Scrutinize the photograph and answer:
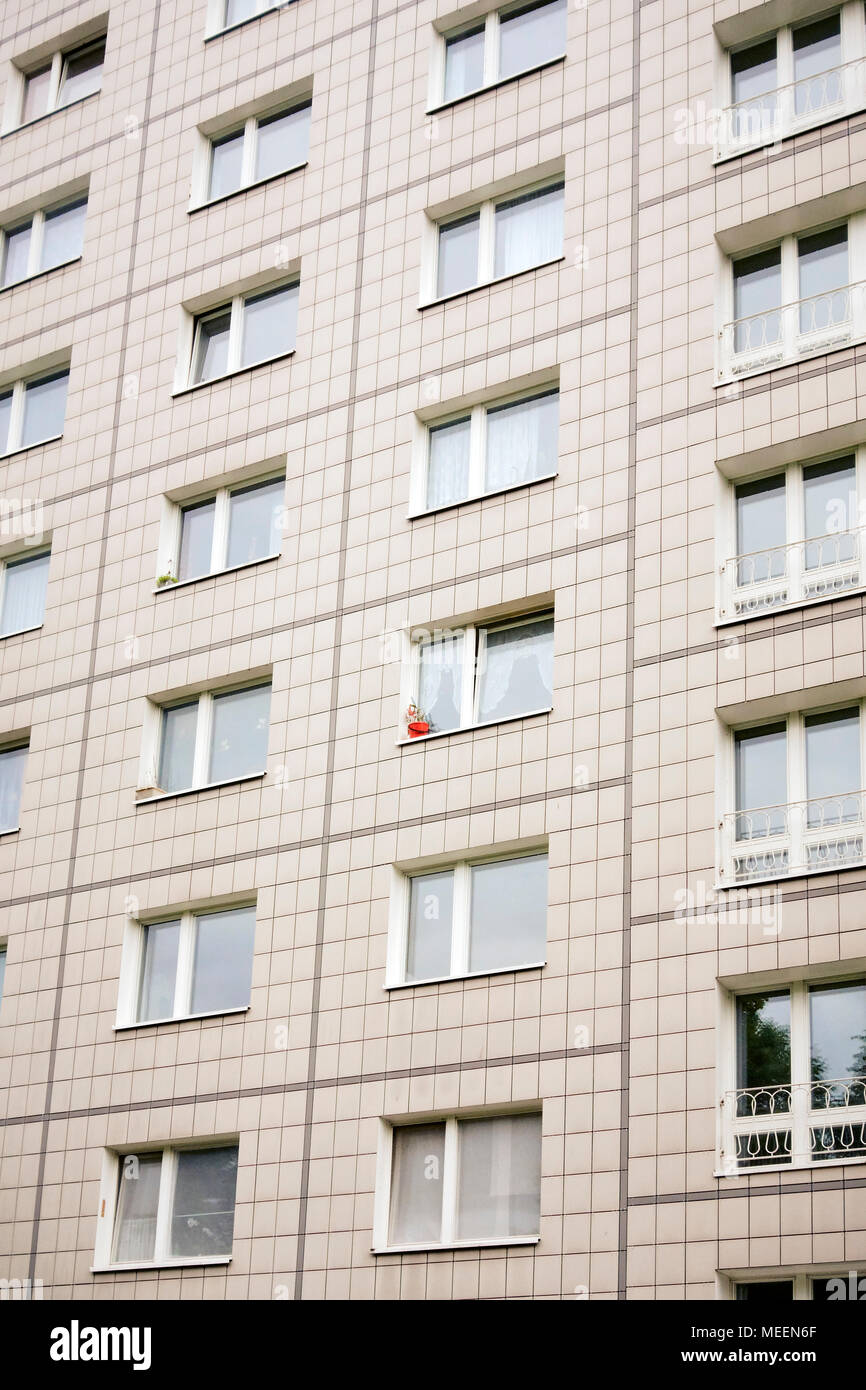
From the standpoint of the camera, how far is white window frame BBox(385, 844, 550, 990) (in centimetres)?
2445

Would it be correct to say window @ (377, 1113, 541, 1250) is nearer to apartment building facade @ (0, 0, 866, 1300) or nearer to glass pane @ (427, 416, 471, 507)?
apartment building facade @ (0, 0, 866, 1300)

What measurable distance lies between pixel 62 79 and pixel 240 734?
16.1m

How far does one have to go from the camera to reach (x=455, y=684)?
2625cm

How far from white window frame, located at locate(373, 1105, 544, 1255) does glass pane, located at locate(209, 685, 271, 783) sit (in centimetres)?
621

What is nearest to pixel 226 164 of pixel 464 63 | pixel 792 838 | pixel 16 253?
pixel 464 63

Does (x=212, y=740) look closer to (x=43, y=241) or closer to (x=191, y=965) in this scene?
(x=191, y=965)

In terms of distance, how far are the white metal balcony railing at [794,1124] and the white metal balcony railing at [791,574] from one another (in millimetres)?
5841

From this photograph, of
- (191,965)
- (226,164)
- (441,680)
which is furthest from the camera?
(226,164)

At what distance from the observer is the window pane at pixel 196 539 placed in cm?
3012

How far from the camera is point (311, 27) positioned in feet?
107

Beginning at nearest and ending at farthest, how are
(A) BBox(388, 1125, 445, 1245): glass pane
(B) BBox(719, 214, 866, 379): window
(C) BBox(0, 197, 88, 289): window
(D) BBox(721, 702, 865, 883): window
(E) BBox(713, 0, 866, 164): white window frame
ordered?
(D) BBox(721, 702, 865, 883): window → (A) BBox(388, 1125, 445, 1245): glass pane → (B) BBox(719, 214, 866, 379): window → (E) BBox(713, 0, 866, 164): white window frame → (C) BBox(0, 197, 88, 289): window

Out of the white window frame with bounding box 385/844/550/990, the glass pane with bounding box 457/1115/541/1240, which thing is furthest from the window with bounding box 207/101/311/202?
the glass pane with bounding box 457/1115/541/1240

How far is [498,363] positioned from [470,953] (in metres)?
8.65
